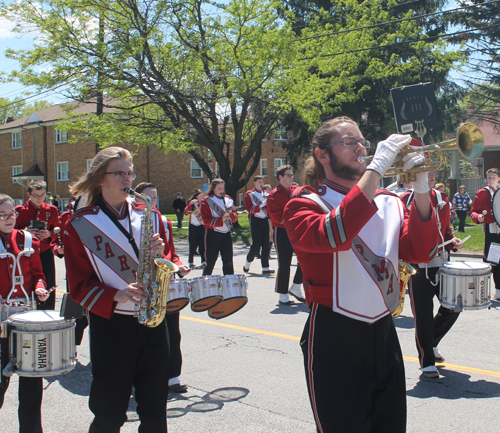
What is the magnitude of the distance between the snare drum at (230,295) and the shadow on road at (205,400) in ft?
3.05

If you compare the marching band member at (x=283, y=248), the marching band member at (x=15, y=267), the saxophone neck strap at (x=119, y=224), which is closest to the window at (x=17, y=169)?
the marching band member at (x=283, y=248)

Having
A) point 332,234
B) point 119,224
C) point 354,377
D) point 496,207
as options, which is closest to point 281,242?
point 496,207

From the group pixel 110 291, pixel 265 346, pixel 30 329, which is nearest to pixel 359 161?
pixel 110 291

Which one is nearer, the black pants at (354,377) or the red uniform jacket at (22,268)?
the black pants at (354,377)

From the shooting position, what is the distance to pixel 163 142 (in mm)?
24422

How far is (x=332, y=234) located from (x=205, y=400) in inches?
122

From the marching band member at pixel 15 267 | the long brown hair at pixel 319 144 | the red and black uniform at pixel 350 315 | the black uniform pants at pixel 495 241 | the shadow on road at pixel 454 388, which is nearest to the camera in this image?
the red and black uniform at pixel 350 315

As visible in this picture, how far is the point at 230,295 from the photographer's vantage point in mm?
4176

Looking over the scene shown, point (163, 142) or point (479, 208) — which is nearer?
point (479, 208)

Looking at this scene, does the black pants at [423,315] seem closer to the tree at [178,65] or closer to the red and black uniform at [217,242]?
the red and black uniform at [217,242]

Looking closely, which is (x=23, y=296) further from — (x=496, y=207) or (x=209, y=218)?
(x=496, y=207)

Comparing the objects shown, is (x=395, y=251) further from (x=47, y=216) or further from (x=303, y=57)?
(x=303, y=57)

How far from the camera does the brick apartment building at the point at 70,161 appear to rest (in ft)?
146

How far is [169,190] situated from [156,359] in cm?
4252
